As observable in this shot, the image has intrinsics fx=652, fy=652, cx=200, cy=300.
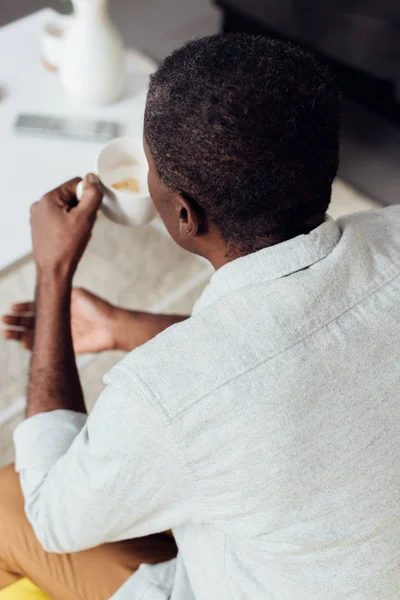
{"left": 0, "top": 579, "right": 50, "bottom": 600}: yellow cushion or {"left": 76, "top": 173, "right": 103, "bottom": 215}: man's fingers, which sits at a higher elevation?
{"left": 76, "top": 173, "right": 103, "bottom": 215}: man's fingers

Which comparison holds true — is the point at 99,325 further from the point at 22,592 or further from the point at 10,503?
the point at 22,592

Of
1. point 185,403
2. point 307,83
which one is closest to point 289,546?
→ point 185,403

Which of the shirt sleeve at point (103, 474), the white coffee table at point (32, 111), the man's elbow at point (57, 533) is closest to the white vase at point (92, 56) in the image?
the white coffee table at point (32, 111)

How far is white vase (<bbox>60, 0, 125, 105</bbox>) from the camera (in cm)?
116

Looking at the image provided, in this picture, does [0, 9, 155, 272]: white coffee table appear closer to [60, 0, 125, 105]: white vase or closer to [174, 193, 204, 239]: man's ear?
[60, 0, 125, 105]: white vase

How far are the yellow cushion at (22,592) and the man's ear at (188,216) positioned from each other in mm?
551

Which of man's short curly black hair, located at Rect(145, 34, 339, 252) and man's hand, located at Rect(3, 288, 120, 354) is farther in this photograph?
man's hand, located at Rect(3, 288, 120, 354)

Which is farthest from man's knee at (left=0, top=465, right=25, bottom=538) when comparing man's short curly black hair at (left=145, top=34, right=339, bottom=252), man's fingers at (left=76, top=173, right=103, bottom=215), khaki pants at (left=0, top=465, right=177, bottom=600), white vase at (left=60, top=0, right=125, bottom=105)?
white vase at (left=60, top=0, right=125, bottom=105)

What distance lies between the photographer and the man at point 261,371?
58 centimetres

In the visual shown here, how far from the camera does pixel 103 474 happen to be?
652 millimetres

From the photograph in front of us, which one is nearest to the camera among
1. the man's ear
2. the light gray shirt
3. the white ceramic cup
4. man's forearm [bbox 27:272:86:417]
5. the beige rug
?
the light gray shirt

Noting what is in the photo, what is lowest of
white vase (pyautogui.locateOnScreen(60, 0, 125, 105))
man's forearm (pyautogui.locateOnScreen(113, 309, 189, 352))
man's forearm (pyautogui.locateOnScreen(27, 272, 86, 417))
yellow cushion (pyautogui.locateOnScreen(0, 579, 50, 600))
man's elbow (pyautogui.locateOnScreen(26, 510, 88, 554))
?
yellow cushion (pyautogui.locateOnScreen(0, 579, 50, 600))

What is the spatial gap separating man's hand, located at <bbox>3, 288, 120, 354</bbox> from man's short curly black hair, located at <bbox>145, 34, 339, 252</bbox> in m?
0.54

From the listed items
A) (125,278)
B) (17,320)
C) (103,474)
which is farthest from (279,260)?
(125,278)
